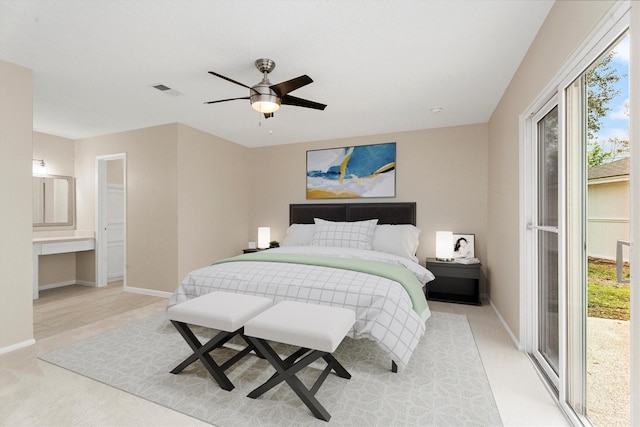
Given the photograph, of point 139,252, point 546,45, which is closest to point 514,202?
point 546,45

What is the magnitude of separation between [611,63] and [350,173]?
3494mm

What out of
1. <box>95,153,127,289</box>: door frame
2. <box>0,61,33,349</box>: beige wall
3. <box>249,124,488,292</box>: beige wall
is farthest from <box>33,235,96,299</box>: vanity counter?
<box>249,124,488,292</box>: beige wall

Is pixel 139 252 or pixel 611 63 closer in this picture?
pixel 611 63

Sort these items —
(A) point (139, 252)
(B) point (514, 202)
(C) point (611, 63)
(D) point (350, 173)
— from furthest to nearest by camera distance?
(D) point (350, 173)
(A) point (139, 252)
(B) point (514, 202)
(C) point (611, 63)

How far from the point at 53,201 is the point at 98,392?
4340 mm

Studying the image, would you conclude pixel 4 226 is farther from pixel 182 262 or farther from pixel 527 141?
pixel 527 141

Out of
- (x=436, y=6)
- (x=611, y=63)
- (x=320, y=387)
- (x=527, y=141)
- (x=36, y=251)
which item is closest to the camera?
(x=611, y=63)

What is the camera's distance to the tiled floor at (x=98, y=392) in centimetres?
171

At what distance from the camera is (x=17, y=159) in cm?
267

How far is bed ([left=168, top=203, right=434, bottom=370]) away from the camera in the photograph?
221cm

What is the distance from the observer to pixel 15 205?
8.70 feet

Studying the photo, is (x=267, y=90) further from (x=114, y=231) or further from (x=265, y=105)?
(x=114, y=231)

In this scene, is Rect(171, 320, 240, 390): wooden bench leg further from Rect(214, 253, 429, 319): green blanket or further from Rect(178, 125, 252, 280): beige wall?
Rect(178, 125, 252, 280): beige wall

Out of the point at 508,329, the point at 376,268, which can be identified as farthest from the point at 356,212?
the point at 508,329
